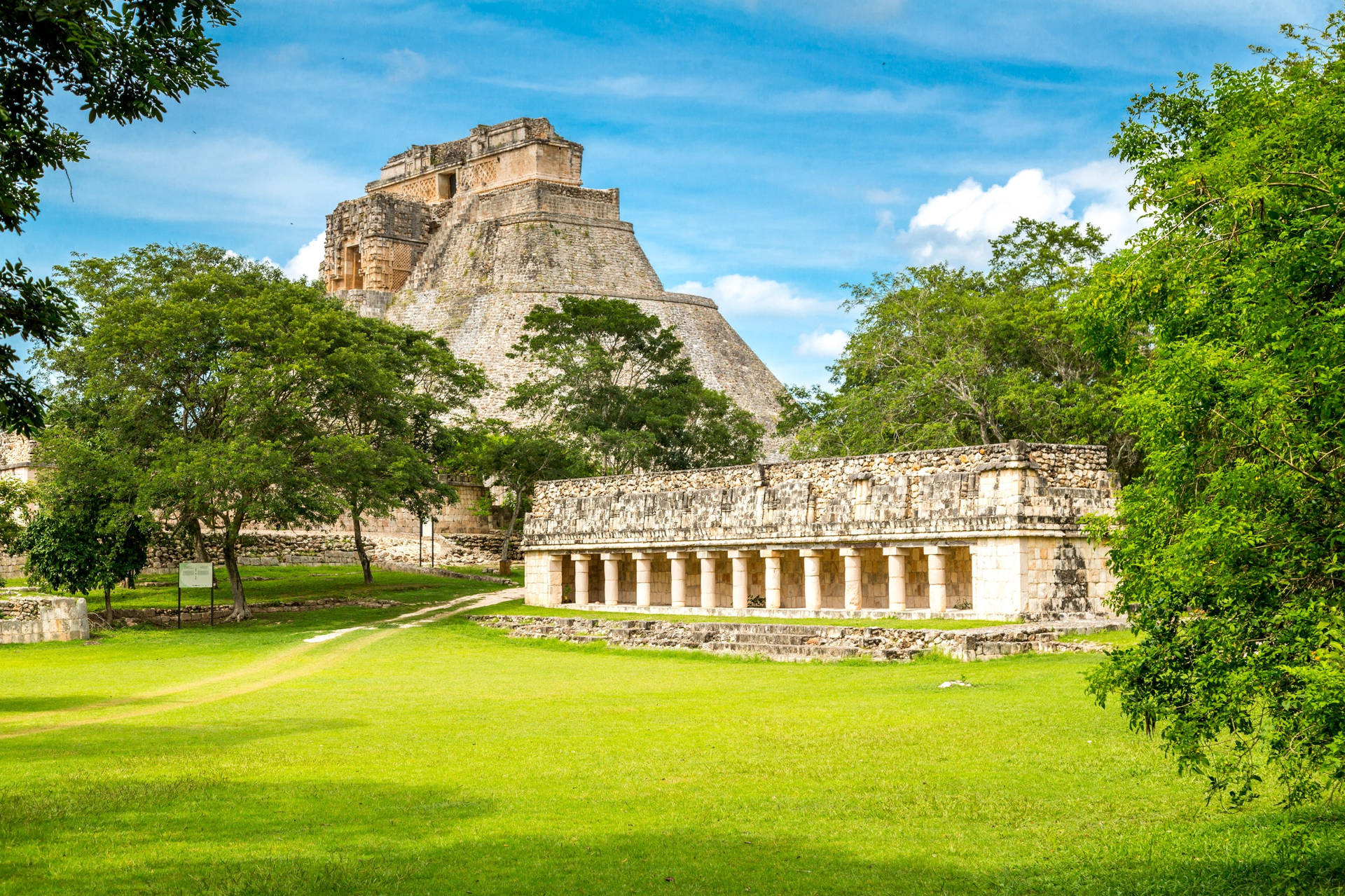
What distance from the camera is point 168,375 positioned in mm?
31344

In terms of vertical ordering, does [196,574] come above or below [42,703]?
above

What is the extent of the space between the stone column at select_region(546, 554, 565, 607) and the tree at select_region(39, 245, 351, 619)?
5.35m

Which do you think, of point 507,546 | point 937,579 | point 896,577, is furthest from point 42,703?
point 507,546

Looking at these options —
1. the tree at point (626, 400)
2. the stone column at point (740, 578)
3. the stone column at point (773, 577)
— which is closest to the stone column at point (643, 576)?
the stone column at point (740, 578)

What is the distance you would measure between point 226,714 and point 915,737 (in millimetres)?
7872

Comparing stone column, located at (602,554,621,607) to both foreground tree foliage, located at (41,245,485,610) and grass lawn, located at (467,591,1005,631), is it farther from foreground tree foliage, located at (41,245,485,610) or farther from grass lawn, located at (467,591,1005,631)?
foreground tree foliage, located at (41,245,485,610)

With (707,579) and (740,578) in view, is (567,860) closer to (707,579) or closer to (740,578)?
(740,578)

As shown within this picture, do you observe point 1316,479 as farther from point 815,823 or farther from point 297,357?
point 297,357

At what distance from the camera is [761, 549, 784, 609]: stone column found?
24.0 metres

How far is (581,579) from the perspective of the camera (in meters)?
29.8

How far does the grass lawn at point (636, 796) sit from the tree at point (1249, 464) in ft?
3.05

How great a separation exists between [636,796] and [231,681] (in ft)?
38.2

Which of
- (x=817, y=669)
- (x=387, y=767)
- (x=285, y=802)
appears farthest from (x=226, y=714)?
(x=817, y=669)

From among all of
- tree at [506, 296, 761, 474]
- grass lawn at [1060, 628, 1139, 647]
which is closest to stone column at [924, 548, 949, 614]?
grass lawn at [1060, 628, 1139, 647]
